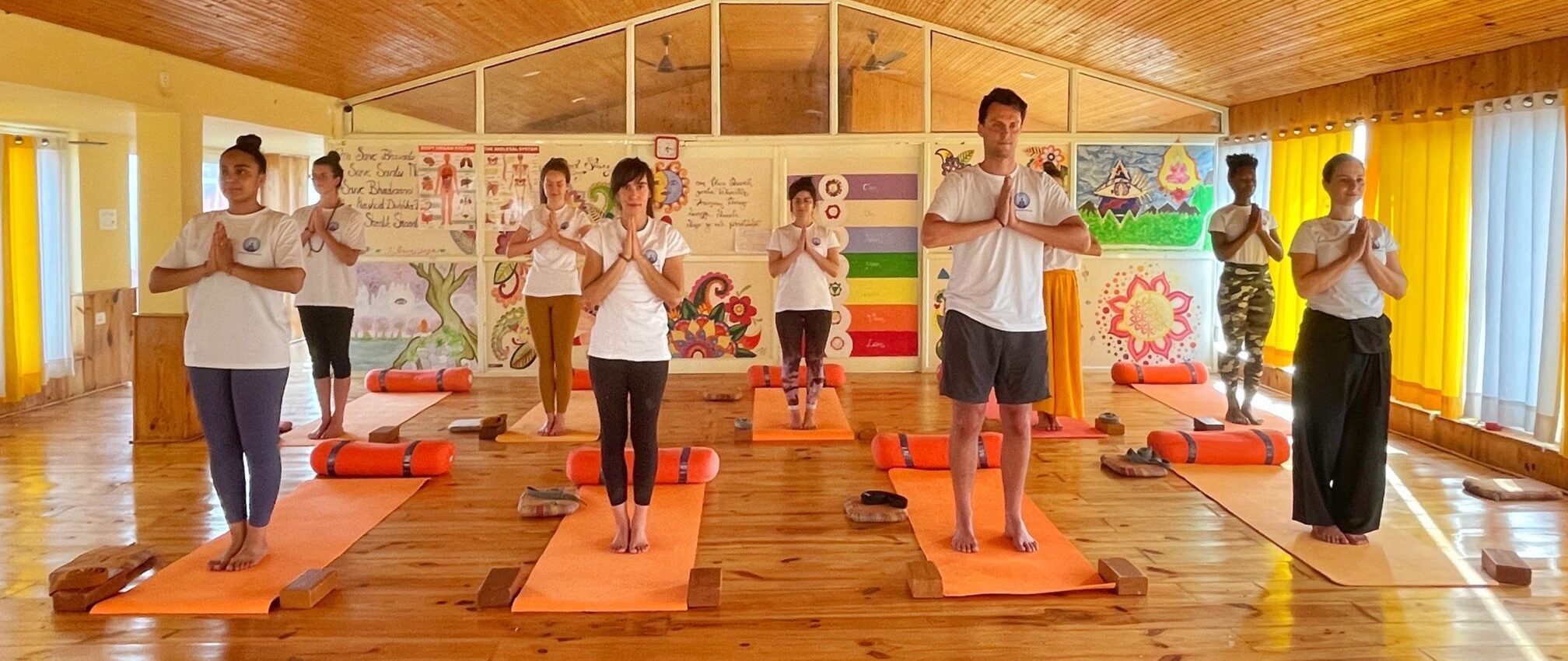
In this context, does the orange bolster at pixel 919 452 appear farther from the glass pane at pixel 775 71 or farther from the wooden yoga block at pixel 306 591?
the glass pane at pixel 775 71

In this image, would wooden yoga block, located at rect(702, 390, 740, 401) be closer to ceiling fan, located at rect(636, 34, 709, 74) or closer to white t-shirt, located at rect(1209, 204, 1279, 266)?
ceiling fan, located at rect(636, 34, 709, 74)

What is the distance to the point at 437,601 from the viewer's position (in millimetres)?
3705

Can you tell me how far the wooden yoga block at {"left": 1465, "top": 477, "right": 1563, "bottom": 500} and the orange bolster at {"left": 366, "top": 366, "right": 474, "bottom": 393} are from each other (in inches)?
261

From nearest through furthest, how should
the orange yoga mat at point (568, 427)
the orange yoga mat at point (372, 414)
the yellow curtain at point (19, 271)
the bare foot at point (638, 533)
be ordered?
the bare foot at point (638, 533), the orange yoga mat at point (568, 427), the orange yoga mat at point (372, 414), the yellow curtain at point (19, 271)

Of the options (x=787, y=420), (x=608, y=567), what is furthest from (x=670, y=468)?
(x=787, y=420)

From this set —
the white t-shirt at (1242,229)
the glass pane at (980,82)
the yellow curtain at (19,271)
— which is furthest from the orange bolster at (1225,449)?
the yellow curtain at (19,271)

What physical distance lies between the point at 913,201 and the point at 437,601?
657cm

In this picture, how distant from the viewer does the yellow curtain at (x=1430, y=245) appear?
20.5ft

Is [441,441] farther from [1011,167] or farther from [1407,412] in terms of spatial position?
[1407,412]

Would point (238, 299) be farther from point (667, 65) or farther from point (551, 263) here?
point (667, 65)

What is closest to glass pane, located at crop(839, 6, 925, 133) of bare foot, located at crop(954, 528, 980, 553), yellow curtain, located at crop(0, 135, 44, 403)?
bare foot, located at crop(954, 528, 980, 553)

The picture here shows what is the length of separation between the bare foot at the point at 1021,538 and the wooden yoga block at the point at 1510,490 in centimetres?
248

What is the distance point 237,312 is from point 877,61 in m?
6.66

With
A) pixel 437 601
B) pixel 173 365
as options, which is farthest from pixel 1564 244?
pixel 173 365
